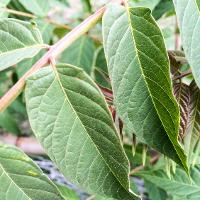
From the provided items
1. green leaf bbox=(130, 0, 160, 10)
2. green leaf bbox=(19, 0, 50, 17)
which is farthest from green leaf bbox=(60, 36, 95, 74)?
green leaf bbox=(130, 0, 160, 10)

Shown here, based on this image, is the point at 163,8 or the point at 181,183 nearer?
the point at 181,183

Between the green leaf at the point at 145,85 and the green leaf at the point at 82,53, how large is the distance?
569 millimetres

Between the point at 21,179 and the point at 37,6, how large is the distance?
60 centimetres

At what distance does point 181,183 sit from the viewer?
95 centimetres

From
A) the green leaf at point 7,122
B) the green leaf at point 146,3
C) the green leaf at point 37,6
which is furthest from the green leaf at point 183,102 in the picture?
the green leaf at point 7,122

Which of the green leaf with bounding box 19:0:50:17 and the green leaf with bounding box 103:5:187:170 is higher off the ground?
the green leaf with bounding box 19:0:50:17

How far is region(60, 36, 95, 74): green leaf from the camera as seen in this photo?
1242mm

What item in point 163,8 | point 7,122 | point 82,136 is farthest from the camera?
point 7,122

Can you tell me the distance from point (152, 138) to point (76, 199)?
1.24 ft

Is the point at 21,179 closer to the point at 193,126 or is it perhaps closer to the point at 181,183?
the point at 193,126

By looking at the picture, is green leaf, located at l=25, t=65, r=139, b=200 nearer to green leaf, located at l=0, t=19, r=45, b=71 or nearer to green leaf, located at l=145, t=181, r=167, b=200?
green leaf, located at l=0, t=19, r=45, b=71

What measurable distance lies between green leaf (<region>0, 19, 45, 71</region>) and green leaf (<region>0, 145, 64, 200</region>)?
14 cm

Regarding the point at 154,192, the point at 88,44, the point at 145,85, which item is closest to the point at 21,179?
the point at 145,85

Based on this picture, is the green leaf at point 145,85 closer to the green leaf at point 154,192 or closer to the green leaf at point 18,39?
the green leaf at point 18,39
